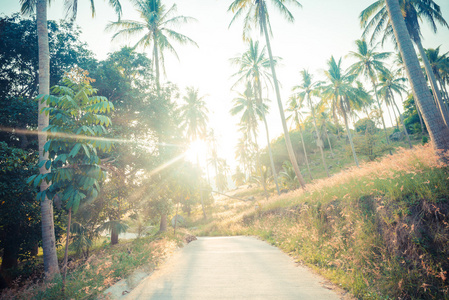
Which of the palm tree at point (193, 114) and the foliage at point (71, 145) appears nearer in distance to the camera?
the foliage at point (71, 145)

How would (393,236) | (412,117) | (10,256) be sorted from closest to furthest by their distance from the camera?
(393,236) < (10,256) < (412,117)

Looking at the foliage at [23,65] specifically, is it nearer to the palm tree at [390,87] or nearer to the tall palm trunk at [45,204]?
the tall palm trunk at [45,204]

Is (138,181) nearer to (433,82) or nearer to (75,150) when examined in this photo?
(75,150)

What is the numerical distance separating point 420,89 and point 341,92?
2340cm

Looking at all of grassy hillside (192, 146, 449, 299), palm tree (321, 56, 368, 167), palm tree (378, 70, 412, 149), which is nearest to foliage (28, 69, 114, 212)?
grassy hillside (192, 146, 449, 299)

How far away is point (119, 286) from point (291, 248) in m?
5.76

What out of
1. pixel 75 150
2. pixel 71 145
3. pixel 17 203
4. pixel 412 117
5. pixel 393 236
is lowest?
pixel 393 236

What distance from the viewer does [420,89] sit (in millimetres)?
5633

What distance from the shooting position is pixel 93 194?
436cm

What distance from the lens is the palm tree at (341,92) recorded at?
2619cm

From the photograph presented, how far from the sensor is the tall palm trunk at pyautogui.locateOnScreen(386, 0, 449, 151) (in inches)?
204

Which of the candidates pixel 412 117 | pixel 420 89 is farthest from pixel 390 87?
pixel 420 89

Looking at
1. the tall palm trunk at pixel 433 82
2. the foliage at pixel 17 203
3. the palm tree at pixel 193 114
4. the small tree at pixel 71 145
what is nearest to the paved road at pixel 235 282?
the small tree at pixel 71 145

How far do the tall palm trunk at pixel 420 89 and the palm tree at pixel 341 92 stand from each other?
22.3 meters
